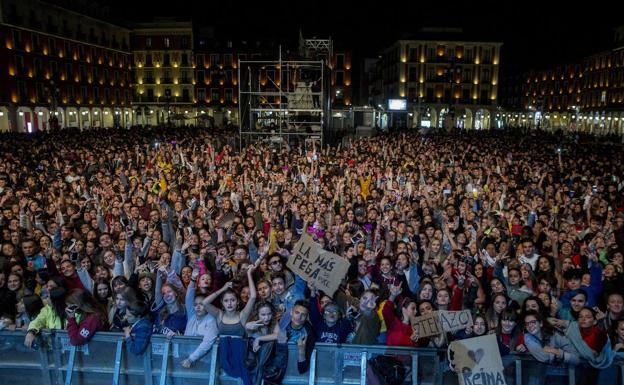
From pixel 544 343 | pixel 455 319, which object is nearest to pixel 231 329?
pixel 455 319

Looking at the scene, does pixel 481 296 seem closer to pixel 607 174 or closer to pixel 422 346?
pixel 422 346

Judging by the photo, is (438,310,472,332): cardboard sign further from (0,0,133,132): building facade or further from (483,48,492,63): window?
(483,48,492,63): window

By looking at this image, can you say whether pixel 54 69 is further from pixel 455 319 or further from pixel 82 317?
pixel 455 319

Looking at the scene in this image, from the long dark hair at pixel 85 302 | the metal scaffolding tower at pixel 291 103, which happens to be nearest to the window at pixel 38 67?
the metal scaffolding tower at pixel 291 103

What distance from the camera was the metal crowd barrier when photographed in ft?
15.2

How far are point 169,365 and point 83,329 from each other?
2.72 ft

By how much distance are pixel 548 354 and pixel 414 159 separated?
12.9m

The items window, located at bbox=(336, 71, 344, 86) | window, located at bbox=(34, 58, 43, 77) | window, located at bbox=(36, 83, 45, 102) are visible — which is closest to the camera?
window, located at bbox=(36, 83, 45, 102)

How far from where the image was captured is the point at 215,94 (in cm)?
6838

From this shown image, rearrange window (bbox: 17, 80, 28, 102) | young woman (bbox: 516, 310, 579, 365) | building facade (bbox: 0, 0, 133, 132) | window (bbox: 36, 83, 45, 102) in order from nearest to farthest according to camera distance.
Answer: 1. young woman (bbox: 516, 310, 579, 365)
2. building facade (bbox: 0, 0, 133, 132)
3. window (bbox: 17, 80, 28, 102)
4. window (bbox: 36, 83, 45, 102)

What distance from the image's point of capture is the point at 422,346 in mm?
4949

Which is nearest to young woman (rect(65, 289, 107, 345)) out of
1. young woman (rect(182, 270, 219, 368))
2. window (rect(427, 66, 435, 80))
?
young woman (rect(182, 270, 219, 368))

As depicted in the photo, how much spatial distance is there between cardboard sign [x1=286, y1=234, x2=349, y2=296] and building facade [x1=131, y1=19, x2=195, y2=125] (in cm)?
6208

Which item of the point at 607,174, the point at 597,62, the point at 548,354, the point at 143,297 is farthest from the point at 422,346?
the point at 597,62
